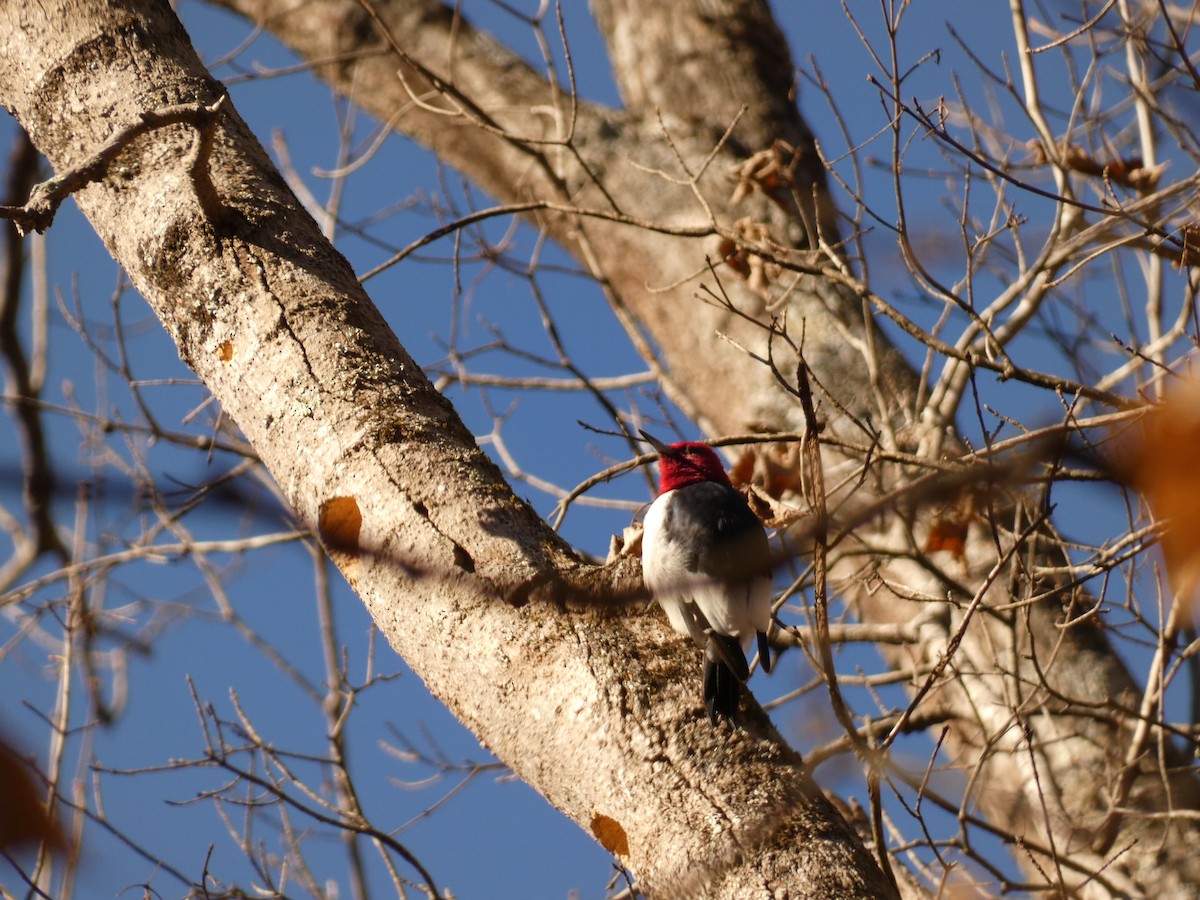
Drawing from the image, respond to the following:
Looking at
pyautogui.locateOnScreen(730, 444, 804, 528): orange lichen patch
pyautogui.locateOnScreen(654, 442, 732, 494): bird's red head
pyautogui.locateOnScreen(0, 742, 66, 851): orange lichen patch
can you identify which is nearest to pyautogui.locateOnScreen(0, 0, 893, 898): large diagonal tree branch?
pyautogui.locateOnScreen(0, 742, 66, 851): orange lichen patch

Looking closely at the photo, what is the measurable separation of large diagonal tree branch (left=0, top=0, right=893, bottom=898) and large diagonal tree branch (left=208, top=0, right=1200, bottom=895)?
115cm

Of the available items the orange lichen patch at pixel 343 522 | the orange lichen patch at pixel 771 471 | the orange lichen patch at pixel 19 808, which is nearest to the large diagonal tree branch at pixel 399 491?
the orange lichen patch at pixel 343 522

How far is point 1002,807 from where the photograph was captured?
3.27 m

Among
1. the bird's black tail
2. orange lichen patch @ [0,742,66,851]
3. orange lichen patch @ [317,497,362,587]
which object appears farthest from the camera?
orange lichen patch @ [317,497,362,587]

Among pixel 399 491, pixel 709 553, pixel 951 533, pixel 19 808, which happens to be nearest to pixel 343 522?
pixel 399 491

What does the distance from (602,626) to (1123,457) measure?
140cm

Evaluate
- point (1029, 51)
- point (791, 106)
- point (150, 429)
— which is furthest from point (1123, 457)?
point (791, 106)

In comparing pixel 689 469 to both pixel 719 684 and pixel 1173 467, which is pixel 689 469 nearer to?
pixel 719 684

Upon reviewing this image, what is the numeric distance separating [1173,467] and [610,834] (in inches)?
57.0

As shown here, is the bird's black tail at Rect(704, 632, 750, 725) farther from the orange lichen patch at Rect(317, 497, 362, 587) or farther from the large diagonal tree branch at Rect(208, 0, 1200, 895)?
the large diagonal tree branch at Rect(208, 0, 1200, 895)

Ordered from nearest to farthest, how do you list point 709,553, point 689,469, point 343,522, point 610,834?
point 610,834, point 343,522, point 709,553, point 689,469

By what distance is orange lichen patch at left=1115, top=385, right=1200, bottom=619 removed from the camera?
582 millimetres

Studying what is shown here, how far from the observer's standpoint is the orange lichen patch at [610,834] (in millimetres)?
1812

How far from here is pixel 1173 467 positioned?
582 millimetres
